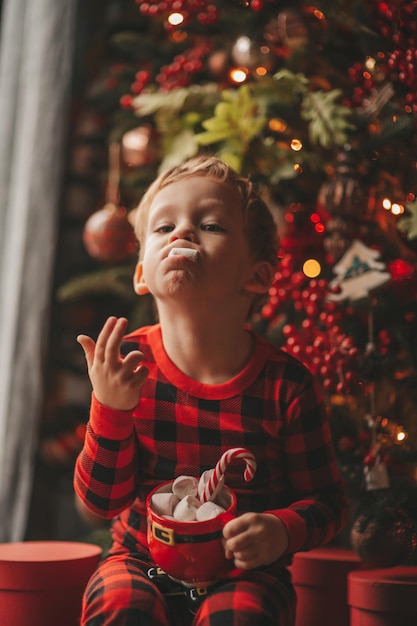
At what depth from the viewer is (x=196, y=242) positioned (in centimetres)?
95

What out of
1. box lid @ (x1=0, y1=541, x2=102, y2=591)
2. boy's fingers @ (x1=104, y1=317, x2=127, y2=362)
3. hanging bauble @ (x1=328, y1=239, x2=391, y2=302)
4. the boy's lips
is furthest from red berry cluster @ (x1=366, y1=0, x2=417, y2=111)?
box lid @ (x1=0, y1=541, x2=102, y2=591)

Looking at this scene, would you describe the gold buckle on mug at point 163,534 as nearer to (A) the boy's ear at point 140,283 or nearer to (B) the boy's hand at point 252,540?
(B) the boy's hand at point 252,540

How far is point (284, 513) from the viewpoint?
0.87 m

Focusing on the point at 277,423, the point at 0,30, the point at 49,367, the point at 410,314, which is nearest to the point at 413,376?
the point at 410,314

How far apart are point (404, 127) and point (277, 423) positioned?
1.73 feet

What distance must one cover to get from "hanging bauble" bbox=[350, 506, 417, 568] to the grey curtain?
2.54 feet

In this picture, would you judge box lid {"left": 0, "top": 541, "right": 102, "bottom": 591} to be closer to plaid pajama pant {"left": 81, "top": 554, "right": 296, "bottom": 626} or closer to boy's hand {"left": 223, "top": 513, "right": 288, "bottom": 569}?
plaid pajama pant {"left": 81, "top": 554, "right": 296, "bottom": 626}

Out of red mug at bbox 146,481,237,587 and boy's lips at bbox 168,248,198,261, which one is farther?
boy's lips at bbox 168,248,198,261

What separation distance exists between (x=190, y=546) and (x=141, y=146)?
1.08m

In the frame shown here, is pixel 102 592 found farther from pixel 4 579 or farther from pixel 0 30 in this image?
pixel 0 30

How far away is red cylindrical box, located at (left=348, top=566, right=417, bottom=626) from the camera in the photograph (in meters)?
0.99

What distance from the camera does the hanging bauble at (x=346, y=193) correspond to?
1208mm

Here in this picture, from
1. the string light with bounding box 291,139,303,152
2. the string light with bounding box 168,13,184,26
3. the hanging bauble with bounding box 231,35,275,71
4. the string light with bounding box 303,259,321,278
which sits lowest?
the string light with bounding box 303,259,321,278

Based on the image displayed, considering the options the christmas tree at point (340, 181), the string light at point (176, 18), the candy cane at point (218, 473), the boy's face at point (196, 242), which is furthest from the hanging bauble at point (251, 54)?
the candy cane at point (218, 473)
